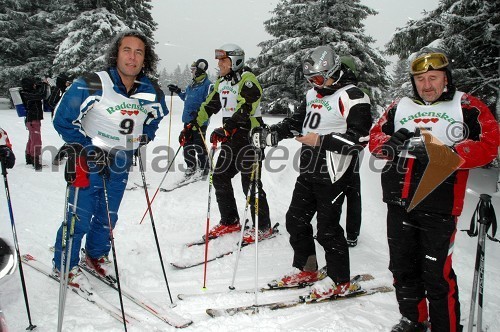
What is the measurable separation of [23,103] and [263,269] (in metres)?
7.89

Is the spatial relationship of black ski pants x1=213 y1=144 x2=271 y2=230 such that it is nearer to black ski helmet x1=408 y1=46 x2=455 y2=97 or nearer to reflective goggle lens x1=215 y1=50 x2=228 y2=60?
reflective goggle lens x1=215 y1=50 x2=228 y2=60

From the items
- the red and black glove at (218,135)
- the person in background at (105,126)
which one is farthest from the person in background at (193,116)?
the person in background at (105,126)

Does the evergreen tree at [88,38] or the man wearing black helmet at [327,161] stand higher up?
the evergreen tree at [88,38]

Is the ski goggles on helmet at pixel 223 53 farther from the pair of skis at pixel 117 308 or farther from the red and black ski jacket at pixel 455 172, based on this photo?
the pair of skis at pixel 117 308

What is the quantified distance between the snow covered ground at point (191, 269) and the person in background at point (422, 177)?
58 cm

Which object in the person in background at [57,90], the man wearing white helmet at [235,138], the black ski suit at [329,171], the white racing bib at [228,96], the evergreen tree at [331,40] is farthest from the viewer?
the evergreen tree at [331,40]

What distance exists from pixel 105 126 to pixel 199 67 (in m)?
5.36

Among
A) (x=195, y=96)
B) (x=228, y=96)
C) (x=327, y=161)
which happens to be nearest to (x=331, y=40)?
(x=195, y=96)

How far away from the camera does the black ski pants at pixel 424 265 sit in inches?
110

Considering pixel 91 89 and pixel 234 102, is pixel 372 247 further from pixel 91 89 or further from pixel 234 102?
pixel 91 89

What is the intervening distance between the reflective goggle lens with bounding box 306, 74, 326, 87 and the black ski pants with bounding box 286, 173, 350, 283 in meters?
0.93

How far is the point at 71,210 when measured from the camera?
3.45 metres

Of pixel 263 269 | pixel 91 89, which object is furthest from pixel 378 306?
pixel 91 89

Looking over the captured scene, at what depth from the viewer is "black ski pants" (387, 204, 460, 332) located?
279cm
